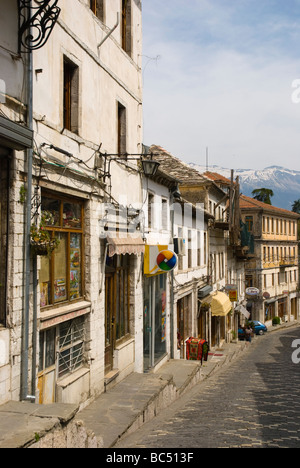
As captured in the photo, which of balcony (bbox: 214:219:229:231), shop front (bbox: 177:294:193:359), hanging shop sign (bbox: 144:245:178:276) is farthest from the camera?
balcony (bbox: 214:219:229:231)

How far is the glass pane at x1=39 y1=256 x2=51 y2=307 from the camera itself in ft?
25.9

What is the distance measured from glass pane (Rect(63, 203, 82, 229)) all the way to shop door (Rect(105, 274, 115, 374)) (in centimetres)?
219

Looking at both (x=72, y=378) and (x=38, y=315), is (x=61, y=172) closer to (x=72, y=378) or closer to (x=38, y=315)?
(x=38, y=315)

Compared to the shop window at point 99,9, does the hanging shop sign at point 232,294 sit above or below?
below

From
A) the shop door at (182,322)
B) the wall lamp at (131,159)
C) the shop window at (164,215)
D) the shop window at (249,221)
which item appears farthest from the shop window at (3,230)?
the shop window at (249,221)

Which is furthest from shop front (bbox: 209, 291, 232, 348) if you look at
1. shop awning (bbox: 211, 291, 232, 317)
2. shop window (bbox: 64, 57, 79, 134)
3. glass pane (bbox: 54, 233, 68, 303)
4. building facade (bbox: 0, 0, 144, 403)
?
shop window (bbox: 64, 57, 79, 134)

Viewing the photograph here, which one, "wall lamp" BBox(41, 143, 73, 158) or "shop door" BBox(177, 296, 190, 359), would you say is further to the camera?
"shop door" BBox(177, 296, 190, 359)

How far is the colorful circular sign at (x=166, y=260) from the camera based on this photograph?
13562 millimetres

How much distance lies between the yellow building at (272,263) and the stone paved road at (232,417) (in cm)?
3471

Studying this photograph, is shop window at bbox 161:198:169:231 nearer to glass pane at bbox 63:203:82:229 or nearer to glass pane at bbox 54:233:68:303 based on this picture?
glass pane at bbox 63:203:82:229

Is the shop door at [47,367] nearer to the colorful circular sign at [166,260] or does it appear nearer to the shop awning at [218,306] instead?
the colorful circular sign at [166,260]

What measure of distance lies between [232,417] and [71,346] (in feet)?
11.4

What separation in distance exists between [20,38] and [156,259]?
26.5 feet

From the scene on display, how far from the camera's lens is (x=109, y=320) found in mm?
11242
